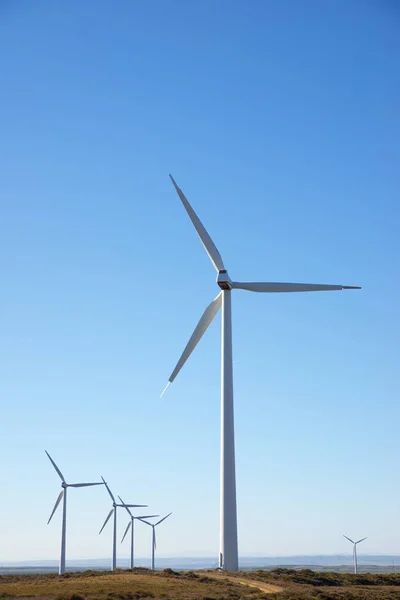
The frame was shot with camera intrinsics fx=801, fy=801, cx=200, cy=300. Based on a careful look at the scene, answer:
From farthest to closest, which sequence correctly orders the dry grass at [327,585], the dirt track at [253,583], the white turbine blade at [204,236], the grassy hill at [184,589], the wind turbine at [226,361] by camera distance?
the white turbine blade at [204,236]
the dirt track at [253,583]
the wind turbine at [226,361]
the dry grass at [327,585]
the grassy hill at [184,589]

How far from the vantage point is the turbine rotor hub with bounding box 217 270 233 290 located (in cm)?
8031

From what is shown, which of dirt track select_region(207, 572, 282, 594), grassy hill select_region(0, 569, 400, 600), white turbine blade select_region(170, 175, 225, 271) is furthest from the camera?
white turbine blade select_region(170, 175, 225, 271)

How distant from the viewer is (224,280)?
263 ft

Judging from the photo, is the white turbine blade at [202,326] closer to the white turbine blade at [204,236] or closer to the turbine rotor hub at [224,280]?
the turbine rotor hub at [224,280]

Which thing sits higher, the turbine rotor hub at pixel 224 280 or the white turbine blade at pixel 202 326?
the turbine rotor hub at pixel 224 280

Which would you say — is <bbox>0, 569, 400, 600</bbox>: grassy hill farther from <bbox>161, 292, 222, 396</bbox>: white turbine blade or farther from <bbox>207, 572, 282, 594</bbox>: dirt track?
<bbox>161, 292, 222, 396</bbox>: white turbine blade

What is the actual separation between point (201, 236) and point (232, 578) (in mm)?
34530

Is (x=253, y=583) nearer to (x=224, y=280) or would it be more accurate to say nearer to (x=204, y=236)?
(x=224, y=280)

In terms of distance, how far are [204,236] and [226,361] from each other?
1566cm

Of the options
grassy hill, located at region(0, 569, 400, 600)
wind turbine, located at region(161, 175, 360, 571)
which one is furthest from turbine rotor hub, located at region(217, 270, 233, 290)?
grassy hill, located at region(0, 569, 400, 600)

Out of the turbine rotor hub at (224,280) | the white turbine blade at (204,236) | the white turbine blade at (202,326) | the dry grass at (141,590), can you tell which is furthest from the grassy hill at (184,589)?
the white turbine blade at (204,236)

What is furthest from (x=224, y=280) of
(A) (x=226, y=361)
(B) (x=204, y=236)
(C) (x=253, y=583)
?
(C) (x=253, y=583)

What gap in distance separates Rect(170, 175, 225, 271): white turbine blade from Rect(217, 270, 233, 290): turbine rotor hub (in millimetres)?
868

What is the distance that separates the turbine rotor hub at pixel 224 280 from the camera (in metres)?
80.3
